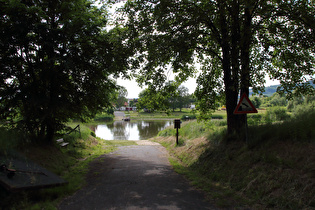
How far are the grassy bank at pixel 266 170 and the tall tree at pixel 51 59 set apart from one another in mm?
5360

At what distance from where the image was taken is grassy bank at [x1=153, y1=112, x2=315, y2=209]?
4.47 meters

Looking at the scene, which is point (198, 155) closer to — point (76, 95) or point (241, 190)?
point (241, 190)

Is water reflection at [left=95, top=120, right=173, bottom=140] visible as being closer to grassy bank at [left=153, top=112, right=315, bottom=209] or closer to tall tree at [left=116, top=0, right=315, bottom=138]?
tall tree at [left=116, top=0, right=315, bottom=138]

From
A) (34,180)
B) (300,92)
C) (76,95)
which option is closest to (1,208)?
(34,180)

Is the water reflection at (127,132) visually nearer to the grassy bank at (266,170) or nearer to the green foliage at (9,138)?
the green foliage at (9,138)

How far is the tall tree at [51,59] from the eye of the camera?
8055mm

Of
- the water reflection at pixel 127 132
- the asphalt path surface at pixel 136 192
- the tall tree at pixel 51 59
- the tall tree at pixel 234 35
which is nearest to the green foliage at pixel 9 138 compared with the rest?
the tall tree at pixel 51 59

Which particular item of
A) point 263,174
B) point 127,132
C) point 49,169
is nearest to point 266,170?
point 263,174

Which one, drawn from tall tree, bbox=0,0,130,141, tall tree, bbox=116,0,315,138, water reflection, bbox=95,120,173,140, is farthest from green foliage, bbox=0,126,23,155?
water reflection, bbox=95,120,173,140

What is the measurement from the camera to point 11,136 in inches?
296

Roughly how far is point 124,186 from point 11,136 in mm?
4333

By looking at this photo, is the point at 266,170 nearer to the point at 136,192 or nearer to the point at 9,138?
the point at 136,192

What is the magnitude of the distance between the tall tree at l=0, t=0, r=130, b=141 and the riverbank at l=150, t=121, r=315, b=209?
535 centimetres

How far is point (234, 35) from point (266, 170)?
15.9 feet
